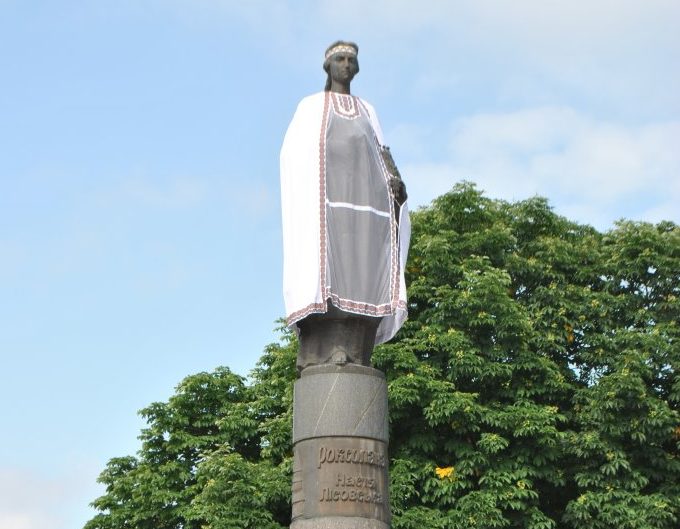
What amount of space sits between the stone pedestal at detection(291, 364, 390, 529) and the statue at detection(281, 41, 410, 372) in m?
0.28

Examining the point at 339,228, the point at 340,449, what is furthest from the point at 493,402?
the point at 340,449

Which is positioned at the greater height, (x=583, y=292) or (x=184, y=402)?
(x=583, y=292)

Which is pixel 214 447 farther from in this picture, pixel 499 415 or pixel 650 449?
pixel 650 449

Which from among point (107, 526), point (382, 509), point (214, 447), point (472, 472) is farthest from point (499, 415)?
point (382, 509)

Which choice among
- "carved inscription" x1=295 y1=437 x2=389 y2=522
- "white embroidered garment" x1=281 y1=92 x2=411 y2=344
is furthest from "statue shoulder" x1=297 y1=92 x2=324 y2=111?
"carved inscription" x1=295 y1=437 x2=389 y2=522

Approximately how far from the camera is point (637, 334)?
863 inches

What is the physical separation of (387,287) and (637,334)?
11220 millimetres

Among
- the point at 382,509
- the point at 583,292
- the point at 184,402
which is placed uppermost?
the point at 583,292

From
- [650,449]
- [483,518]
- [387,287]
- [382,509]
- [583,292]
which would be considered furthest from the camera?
[583,292]

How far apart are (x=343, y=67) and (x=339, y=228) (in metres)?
1.84

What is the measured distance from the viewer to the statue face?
40.9 feet

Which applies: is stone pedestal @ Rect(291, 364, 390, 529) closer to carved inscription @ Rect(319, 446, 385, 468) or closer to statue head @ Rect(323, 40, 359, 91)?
carved inscription @ Rect(319, 446, 385, 468)

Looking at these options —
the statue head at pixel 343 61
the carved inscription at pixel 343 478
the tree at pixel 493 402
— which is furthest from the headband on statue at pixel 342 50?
the tree at pixel 493 402

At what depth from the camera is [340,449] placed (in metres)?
11.2
